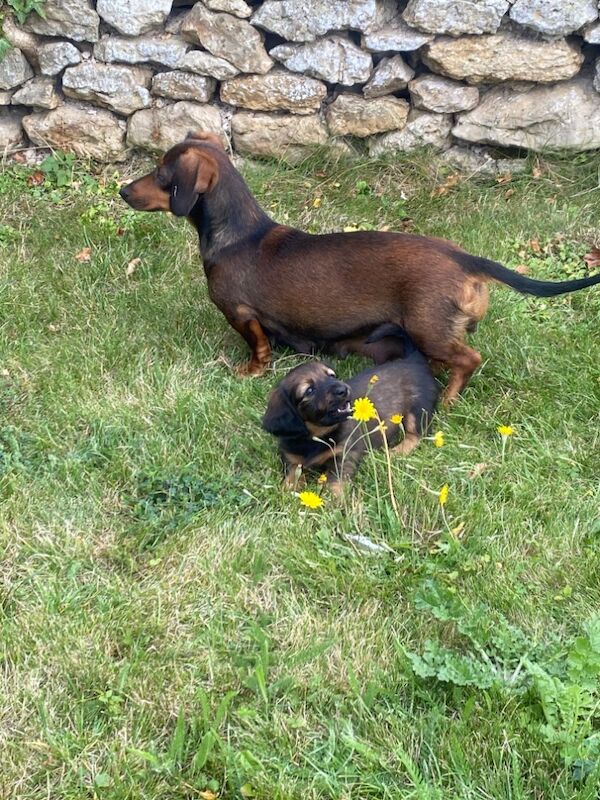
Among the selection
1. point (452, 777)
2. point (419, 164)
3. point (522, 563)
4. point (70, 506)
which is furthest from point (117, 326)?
point (452, 777)

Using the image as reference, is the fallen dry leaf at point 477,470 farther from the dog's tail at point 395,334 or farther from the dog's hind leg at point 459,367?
the dog's tail at point 395,334

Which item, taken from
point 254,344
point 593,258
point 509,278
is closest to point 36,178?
point 254,344

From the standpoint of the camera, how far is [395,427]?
365cm

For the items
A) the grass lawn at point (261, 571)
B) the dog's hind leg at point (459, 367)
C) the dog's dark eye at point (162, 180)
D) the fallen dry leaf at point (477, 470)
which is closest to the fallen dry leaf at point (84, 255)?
the grass lawn at point (261, 571)

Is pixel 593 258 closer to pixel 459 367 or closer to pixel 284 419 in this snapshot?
pixel 459 367

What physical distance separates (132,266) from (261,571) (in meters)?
2.50

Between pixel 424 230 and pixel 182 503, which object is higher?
pixel 424 230

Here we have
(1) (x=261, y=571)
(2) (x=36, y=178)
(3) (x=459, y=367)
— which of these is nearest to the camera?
(1) (x=261, y=571)

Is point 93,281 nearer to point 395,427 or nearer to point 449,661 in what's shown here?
point 395,427

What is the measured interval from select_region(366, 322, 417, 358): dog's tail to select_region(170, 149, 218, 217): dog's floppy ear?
1.08 metres

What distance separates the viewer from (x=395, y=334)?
156 inches

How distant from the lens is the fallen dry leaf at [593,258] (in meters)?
4.84

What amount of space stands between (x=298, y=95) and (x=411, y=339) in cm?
219

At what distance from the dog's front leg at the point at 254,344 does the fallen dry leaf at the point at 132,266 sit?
0.93m
